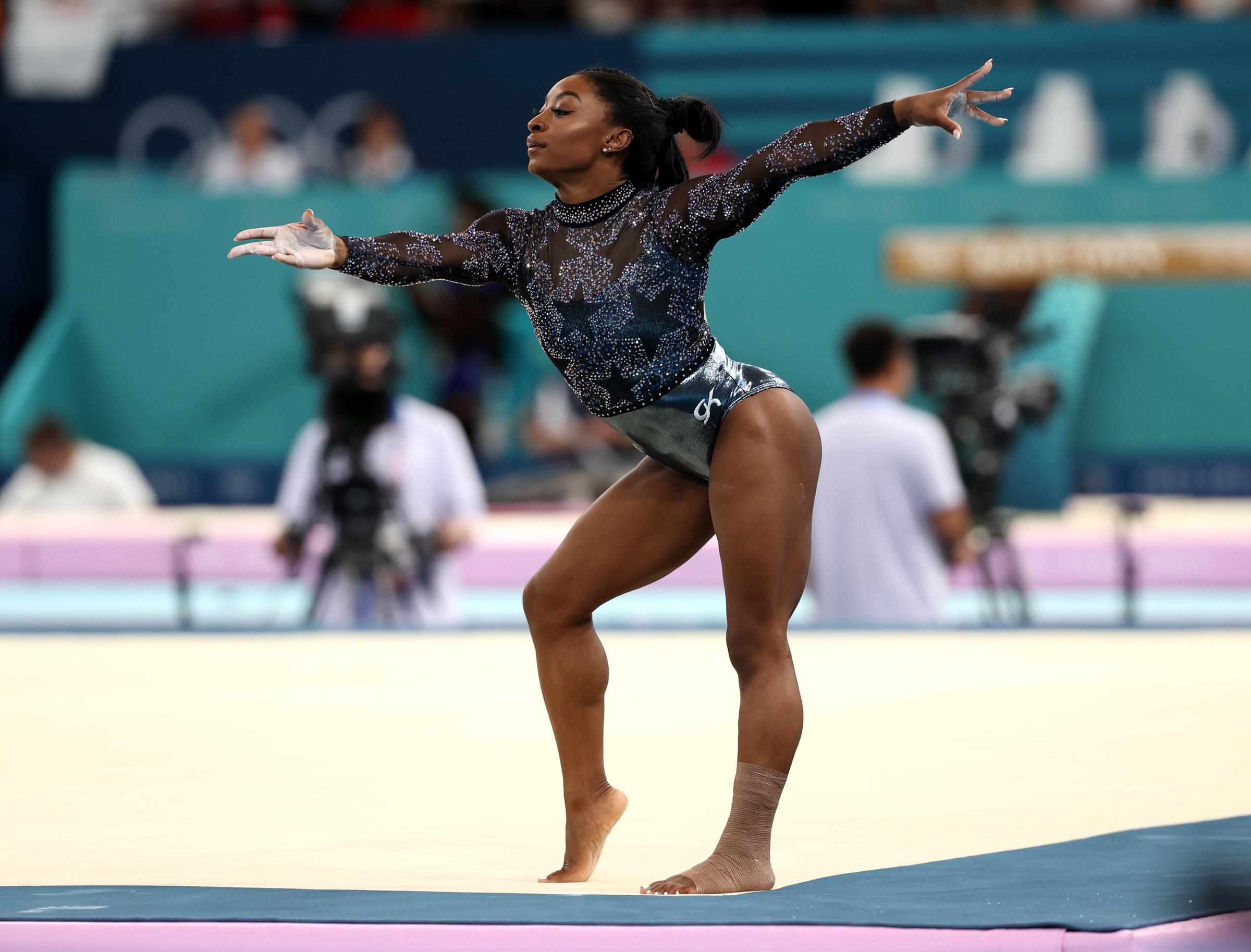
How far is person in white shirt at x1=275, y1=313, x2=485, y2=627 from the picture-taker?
6281mm

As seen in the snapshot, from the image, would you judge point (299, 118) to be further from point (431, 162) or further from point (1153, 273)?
point (1153, 273)

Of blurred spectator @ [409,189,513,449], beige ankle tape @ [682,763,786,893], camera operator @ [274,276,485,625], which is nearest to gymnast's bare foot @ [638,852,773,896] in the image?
beige ankle tape @ [682,763,786,893]

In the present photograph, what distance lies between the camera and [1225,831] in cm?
317

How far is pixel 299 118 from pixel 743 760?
10389 mm

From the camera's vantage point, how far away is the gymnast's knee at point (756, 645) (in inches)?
115

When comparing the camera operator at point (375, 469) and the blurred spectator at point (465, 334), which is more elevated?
the blurred spectator at point (465, 334)

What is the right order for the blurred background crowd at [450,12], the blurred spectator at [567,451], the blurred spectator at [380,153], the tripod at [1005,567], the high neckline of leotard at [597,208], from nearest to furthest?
the high neckline of leotard at [597,208], the tripod at [1005,567], the blurred spectator at [567,451], the blurred spectator at [380,153], the blurred background crowd at [450,12]

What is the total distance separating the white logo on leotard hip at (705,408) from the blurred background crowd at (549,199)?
7370mm

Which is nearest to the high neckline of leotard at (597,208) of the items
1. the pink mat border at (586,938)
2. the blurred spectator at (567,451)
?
the pink mat border at (586,938)

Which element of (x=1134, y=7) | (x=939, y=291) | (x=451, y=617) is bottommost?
(x=451, y=617)

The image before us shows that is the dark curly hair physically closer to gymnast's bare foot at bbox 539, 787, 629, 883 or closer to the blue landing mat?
gymnast's bare foot at bbox 539, 787, 629, 883

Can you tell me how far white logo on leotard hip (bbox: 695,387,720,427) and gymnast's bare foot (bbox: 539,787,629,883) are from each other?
59cm

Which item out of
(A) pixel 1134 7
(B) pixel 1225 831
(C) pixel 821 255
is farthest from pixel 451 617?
(A) pixel 1134 7

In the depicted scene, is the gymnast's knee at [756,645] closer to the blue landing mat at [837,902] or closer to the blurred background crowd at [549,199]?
the blue landing mat at [837,902]
